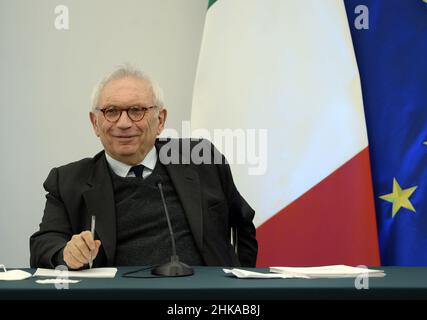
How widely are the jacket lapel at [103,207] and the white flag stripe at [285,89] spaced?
73cm

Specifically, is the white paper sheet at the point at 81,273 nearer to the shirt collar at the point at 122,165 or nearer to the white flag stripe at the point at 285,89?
the shirt collar at the point at 122,165

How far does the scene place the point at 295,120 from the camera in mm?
2609

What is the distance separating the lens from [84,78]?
3021 mm

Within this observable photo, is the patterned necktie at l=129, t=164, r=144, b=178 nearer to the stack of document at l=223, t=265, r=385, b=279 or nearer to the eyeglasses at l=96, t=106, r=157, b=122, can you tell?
the eyeglasses at l=96, t=106, r=157, b=122

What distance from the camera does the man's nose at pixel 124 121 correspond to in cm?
209

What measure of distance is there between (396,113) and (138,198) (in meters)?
1.34

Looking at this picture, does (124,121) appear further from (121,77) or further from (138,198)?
(138,198)

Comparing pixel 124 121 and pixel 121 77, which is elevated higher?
pixel 121 77

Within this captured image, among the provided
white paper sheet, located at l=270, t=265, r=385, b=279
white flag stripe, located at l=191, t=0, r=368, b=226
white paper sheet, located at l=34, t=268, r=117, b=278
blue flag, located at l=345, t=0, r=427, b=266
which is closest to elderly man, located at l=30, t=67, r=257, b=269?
white paper sheet, located at l=34, t=268, r=117, b=278

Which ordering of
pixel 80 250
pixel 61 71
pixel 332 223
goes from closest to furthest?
pixel 80 250, pixel 332 223, pixel 61 71

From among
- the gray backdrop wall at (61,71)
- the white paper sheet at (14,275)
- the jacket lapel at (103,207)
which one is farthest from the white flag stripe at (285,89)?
the white paper sheet at (14,275)

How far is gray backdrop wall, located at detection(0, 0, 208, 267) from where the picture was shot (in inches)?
117

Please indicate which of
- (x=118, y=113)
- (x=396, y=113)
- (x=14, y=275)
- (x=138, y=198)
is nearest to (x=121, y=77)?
(x=118, y=113)

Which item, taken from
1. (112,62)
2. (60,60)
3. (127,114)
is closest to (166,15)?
(112,62)
